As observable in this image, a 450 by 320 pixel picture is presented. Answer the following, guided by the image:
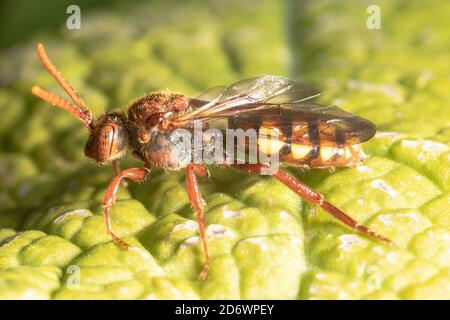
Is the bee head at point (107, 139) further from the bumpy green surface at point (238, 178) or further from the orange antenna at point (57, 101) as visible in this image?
the bumpy green surface at point (238, 178)

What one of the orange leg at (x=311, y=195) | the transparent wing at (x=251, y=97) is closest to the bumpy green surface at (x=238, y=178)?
the orange leg at (x=311, y=195)

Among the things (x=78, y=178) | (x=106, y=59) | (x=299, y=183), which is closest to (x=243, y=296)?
(x=299, y=183)

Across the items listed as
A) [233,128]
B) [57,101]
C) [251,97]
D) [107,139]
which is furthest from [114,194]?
[251,97]

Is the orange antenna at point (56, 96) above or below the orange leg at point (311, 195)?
above

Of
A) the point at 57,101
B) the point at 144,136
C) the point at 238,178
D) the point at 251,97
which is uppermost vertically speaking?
the point at 57,101

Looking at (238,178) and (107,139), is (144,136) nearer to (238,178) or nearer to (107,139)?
(107,139)

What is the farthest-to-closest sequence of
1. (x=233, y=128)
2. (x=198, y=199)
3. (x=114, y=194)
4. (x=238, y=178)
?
(x=238, y=178), (x=233, y=128), (x=114, y=194), (x=198, y=199)
